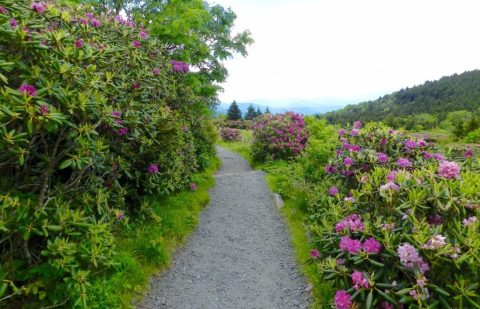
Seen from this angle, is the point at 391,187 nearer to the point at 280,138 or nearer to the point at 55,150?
the point at 55,150

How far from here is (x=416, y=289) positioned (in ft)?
Answer: 10.1

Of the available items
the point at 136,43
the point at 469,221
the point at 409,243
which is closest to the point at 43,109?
the point at 136,43

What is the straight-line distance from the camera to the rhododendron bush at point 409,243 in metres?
3.03

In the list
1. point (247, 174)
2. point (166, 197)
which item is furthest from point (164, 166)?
point (247, 174)

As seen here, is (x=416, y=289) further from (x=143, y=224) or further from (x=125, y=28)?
(x=125, y=28)

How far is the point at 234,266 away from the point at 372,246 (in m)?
3.40

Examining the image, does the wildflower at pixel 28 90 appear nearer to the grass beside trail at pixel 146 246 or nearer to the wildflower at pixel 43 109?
the wildflower at pixel 43 109

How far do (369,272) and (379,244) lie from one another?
331 mm

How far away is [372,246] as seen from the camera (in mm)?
3430

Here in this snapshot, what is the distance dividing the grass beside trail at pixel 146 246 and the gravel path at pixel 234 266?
0.76 feet

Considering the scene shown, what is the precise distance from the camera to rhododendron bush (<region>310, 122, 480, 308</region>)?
3.03 meters

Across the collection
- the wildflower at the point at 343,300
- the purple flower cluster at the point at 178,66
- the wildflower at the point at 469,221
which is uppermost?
the purple flower cluster at the point at 178,66

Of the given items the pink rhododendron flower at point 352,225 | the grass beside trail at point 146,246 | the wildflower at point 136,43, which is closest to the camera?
the pink rhododendron flower at point 352,225

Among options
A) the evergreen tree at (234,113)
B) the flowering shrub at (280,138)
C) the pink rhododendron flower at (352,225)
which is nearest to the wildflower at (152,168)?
the pink rhododendron flower at (352,225)
